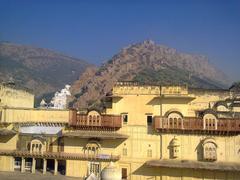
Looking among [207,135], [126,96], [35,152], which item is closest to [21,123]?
[35,152]

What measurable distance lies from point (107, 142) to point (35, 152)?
8.14 meters

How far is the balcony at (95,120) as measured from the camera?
34.9 metres

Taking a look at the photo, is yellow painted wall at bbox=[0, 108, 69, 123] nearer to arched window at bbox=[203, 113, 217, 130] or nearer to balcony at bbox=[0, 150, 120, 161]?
balcony at bbox=[0, 150, 120, 161]

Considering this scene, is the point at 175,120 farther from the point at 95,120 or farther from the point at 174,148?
the point at 95,120

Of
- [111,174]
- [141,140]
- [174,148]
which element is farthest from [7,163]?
[111,174]

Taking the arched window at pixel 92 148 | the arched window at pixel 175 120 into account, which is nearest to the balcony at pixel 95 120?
the arched window at pixel 92 148

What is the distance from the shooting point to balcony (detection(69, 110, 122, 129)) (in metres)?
34.9

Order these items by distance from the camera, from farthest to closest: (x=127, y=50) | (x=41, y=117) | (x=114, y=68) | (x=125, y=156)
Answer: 1. (x=127, y=50)
2. (x=114, y=68)
3. (x=41, y=117)
4. (x=125, y=156)

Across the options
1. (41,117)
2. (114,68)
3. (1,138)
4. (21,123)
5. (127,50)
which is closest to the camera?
(1,138)

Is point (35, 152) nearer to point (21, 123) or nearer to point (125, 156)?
point (21, 123)

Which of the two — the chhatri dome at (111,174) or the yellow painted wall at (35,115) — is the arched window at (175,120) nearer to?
the chhatri dome at (111,174)

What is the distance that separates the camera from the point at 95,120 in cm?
3544

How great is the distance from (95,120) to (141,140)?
533cm

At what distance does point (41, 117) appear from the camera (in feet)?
152
